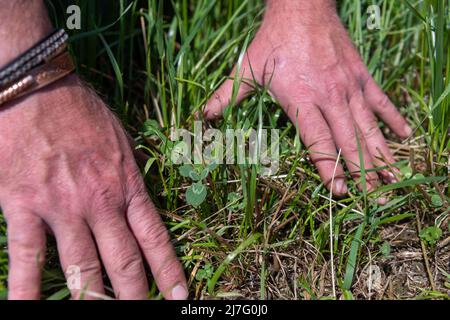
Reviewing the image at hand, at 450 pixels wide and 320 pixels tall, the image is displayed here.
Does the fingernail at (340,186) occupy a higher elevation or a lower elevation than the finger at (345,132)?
lower

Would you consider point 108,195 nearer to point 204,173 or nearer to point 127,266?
point 127,266

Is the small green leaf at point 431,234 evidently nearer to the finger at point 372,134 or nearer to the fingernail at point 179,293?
the finger at point 372,134

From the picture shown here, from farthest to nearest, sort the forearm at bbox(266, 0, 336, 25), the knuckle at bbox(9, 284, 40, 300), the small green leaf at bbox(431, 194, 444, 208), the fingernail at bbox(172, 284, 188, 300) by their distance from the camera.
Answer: the forearm at bbox(266, 0, 336, 25), the small green leaf at bbox(431, 194, 444, 208), the fingernail at bbox(172, 284, 188, 300), the knuckle at bbox(9, 284, 40, 300)

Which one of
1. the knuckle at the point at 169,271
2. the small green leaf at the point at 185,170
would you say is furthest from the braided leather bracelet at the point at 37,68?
the knuckle at the point at 169,271

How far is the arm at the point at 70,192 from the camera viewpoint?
1.17 m

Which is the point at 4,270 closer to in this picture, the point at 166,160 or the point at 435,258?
the point at 166,160

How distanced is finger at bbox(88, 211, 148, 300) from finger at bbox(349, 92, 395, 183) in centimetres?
77

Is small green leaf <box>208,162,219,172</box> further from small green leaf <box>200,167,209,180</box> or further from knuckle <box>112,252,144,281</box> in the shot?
knuckle <box>112,252,144,281</box>

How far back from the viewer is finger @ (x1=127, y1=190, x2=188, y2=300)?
4.17 ft

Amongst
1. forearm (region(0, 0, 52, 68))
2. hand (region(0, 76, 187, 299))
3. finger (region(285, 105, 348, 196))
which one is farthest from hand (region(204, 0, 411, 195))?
forearm (region(0, 0, 52, 68))

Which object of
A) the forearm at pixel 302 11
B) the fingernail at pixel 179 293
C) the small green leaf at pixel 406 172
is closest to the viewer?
the fingernail at pixel 179 293

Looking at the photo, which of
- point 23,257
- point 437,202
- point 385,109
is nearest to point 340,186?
point 437,202

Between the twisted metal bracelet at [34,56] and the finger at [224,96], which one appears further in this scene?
the finger at [224,96]
